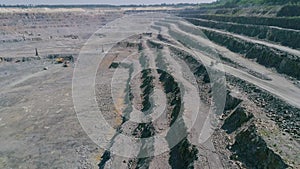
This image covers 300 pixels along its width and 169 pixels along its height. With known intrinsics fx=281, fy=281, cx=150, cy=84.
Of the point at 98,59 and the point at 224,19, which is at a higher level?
the point at 224,19

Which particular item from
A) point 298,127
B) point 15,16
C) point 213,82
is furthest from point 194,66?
point 15,16

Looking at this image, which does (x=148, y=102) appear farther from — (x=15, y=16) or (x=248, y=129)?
(x=15, y=16)

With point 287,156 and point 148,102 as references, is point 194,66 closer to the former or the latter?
point 148,102

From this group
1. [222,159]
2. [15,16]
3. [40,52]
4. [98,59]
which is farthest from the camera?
[15,16]

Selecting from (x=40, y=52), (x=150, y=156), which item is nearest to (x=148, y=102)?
(x=150, y=156)

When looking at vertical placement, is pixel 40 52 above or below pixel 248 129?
below

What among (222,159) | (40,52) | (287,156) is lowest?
(40,52)

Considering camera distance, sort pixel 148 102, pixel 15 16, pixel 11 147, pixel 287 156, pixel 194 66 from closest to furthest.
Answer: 1. pixel 287 156
2. pixel 11 147
3. pixel 148 102
4. pixel 194 66
5. pixel 15 16

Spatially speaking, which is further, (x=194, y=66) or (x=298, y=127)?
(x=194, y=66)

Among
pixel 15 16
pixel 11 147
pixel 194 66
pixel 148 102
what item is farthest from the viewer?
pixel 15 16
